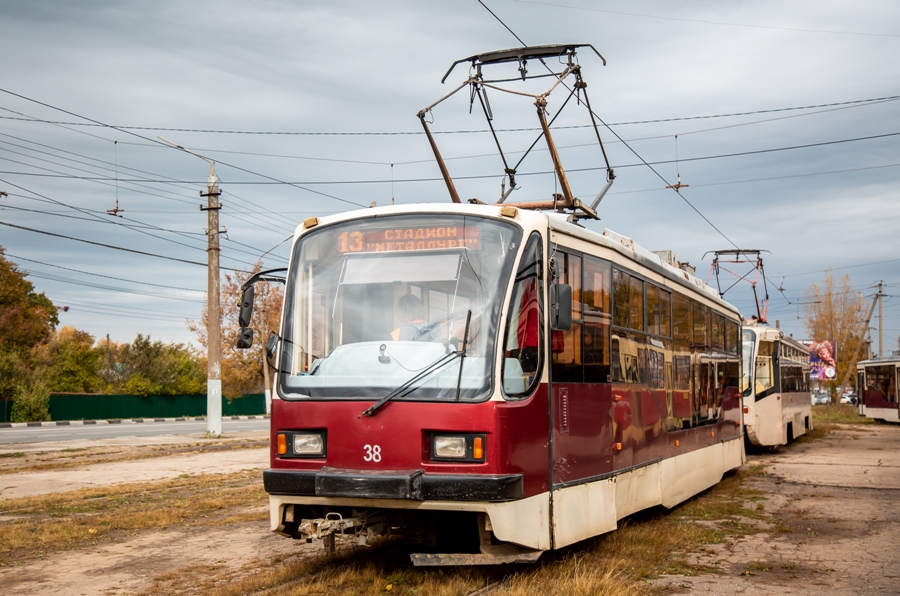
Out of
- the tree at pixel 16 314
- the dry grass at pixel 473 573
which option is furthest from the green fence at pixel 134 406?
the dry grass at pixel 473 573

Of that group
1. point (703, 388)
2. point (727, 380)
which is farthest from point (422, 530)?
point (727, 380)

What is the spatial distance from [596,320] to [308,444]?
2960mm

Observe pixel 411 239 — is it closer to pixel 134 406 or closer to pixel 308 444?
pixel 308 444

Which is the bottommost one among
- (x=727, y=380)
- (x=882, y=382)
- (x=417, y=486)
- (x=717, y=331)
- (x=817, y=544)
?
(x=817, y=544)

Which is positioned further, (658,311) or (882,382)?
(882,382)

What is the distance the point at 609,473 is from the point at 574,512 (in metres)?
0.98

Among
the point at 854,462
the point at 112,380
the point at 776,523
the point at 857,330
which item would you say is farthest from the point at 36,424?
the point at 857,330

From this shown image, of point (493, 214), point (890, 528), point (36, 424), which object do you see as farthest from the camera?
point (36, 424)

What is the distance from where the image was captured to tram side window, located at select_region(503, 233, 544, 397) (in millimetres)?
7012

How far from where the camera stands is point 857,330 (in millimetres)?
69188

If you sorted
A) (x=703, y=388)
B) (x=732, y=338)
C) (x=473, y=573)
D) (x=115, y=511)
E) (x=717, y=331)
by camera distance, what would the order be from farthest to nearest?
1. (x=732, y=338)
2. (x=717, y=331)
3. (x=703, y=388)
4. (x=115, y=511)
5. (x=473, y=573)

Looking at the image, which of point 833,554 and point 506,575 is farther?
point 833,554

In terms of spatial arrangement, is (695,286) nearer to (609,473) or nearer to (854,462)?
(609,473)

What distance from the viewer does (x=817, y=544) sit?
9.46m
